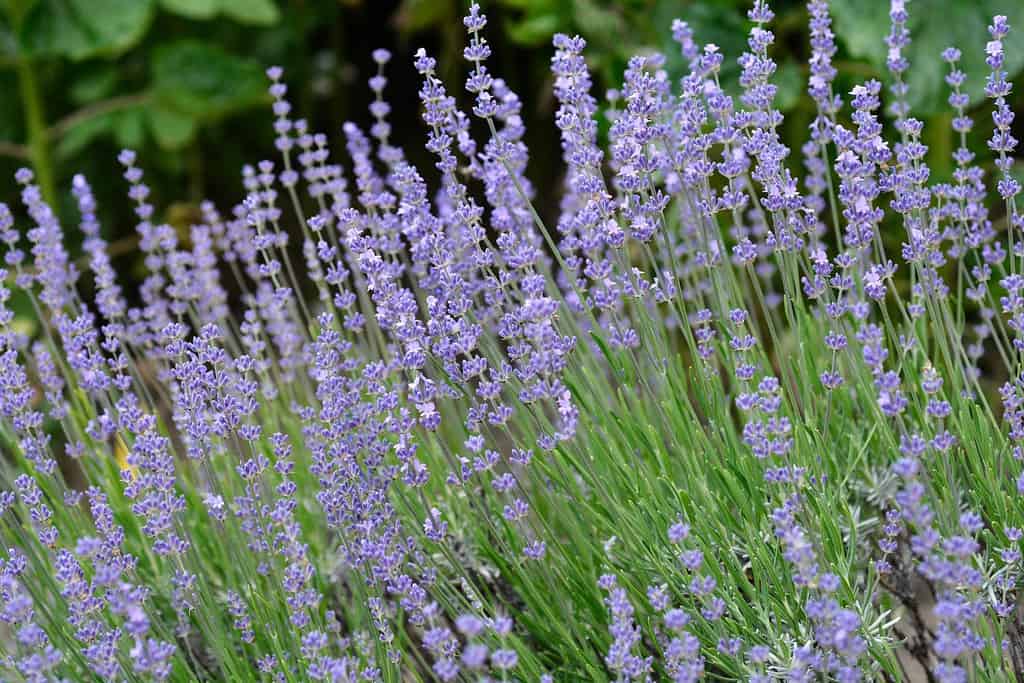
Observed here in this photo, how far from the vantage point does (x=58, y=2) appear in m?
4.38

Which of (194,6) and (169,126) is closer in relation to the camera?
(194,6)

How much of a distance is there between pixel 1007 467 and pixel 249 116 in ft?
13.6

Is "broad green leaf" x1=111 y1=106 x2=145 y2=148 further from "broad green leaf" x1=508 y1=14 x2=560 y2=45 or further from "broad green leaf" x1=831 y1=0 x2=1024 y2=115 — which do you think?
"broad green leaf" x1=831 y1=0 x2=1024 y2=115

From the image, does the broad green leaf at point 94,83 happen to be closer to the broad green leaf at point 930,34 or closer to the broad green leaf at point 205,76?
the broad green leaf at point 205,76

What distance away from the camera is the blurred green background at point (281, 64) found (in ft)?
12.0

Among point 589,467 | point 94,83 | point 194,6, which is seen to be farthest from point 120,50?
point 589,467

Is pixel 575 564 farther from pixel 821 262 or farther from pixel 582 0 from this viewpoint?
pixel 582 0

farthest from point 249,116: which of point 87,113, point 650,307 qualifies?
point 650,307

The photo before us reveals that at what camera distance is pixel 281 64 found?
531 centimetres

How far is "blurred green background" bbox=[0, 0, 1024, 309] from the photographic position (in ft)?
12.0

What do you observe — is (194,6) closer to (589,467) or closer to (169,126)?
(169,126)

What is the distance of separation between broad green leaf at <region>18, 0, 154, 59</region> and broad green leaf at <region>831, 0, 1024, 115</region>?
2.50m

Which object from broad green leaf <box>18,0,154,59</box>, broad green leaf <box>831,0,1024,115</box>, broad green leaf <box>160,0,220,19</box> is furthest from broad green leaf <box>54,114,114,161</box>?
broad green leaf <box>831,0,1024,115</box>

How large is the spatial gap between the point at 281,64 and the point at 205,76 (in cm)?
75
